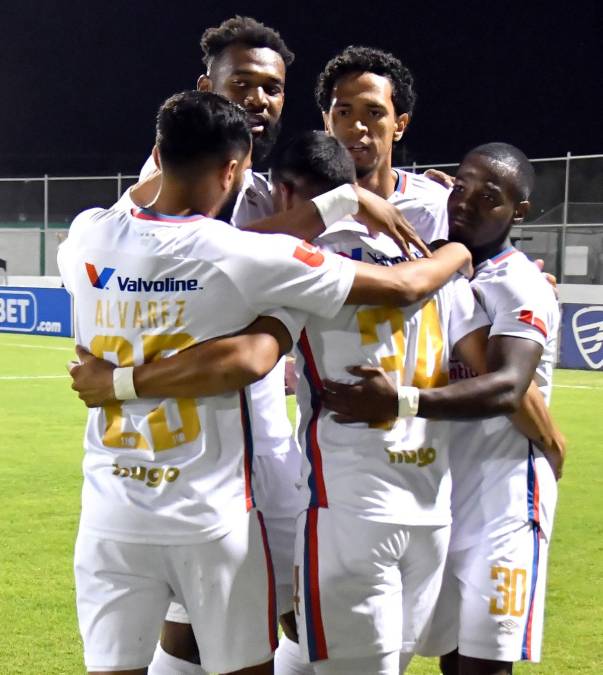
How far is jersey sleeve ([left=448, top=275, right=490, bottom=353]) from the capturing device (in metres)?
2.95

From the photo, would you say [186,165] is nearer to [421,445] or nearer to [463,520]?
[421,445]

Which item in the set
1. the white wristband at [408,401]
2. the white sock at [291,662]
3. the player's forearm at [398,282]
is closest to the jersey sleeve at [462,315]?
the player's forearm at [398,282]

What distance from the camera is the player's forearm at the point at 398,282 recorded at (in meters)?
2.68

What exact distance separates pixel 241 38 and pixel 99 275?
1.45m

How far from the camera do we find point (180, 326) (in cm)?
260

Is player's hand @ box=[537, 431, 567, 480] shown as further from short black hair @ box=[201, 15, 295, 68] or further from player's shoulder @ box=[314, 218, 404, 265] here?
short black hair @ box=[201, 15, 295, 68]

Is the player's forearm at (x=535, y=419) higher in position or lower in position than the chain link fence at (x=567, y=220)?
lower

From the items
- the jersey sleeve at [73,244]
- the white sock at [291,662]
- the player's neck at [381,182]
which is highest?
the player's neck at [381,182]

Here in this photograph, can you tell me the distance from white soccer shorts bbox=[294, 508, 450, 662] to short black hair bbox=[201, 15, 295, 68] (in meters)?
1.79

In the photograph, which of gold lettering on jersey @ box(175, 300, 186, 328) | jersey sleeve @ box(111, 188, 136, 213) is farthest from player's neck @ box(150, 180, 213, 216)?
gold lettering on jersey @ box(175, 300, 186, 328)

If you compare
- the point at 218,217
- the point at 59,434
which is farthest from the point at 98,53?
the point at 218,217

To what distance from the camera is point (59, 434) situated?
32.3 feet

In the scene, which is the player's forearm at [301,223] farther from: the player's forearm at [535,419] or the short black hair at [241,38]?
the short black hair at [241,38]

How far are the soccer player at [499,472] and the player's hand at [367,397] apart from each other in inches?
9.5
